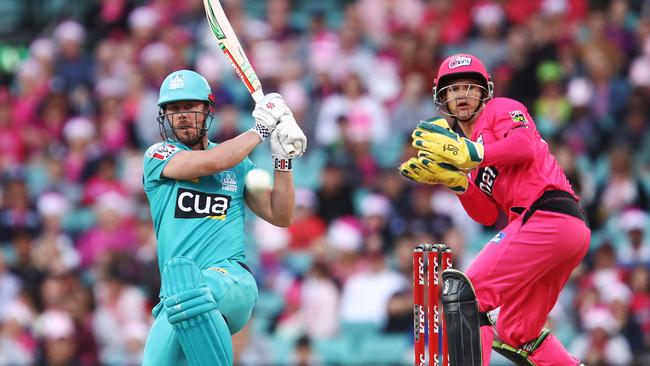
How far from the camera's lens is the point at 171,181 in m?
8.11

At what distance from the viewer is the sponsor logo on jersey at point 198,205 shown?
8.02 metres

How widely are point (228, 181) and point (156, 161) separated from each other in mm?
513

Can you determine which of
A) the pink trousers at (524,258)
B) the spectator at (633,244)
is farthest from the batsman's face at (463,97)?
the spectator at (633,244)

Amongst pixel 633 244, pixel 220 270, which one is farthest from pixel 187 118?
pixel 633 244

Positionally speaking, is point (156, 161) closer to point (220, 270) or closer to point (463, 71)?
point (220, 270)

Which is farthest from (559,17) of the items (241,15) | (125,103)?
(125,103)

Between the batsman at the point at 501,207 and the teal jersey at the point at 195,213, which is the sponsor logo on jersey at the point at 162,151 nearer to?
the teal jersey at the point at 195,213

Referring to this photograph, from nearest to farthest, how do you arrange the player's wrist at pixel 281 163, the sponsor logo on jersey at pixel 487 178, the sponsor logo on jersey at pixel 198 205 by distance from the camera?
the sponsor logo on jersey at pixel 198 205, the player's wrist at pixel 281 163, the sponsor logo on jersey at pixel 487 178

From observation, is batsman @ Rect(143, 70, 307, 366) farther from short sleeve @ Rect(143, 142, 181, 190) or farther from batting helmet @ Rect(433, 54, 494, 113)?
batting helmet @ Rect(433, 54, 494, 113)

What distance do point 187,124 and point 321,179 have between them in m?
7.46

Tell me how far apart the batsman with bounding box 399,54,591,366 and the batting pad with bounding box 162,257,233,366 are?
1.54 m

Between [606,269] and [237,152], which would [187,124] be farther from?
[606,269]

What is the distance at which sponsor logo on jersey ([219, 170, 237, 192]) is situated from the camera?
8.19m

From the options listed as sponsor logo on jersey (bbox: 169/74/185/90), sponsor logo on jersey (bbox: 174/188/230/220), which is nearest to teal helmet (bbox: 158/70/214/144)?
sponsor logo on jersey (bbox: 169/74/185/90)
